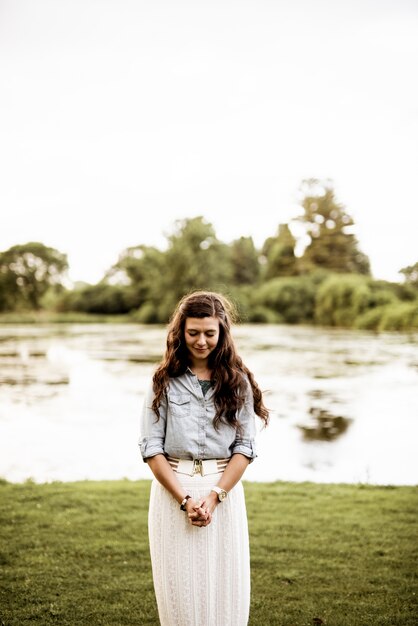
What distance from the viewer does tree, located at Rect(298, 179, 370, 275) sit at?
182 feet

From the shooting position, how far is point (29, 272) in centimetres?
5878

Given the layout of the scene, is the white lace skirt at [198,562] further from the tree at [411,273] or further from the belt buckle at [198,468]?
the tree at [411,273]

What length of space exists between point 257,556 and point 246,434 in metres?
2.40

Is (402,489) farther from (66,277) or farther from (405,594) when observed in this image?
(66,277)

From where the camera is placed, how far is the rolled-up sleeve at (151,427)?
241 cm

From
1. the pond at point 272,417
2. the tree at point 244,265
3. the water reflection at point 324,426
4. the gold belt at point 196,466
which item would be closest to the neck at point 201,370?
the gold belt at point 196,466

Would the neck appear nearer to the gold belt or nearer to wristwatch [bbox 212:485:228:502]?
the gold belt

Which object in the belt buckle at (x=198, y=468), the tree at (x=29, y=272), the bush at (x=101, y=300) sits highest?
the tree at (x=29, y=272)

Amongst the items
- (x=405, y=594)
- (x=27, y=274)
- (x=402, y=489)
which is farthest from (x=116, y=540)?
(x=27, y=274)

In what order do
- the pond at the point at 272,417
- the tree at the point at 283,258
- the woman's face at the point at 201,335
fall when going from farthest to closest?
the tree at the point at 283,258 < the pond at the point at 272,417 < the woman's face at the point at 201,335

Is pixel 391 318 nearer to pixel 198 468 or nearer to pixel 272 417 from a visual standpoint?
pixel 272 417

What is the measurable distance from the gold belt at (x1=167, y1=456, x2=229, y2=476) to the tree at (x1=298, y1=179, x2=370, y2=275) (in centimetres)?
5448

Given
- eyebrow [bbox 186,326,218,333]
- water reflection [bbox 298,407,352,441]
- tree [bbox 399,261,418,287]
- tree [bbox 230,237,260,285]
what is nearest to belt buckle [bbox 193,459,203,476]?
eyebrow [bbox 186,326,218,333]

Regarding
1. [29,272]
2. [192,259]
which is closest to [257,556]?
[192,259]
